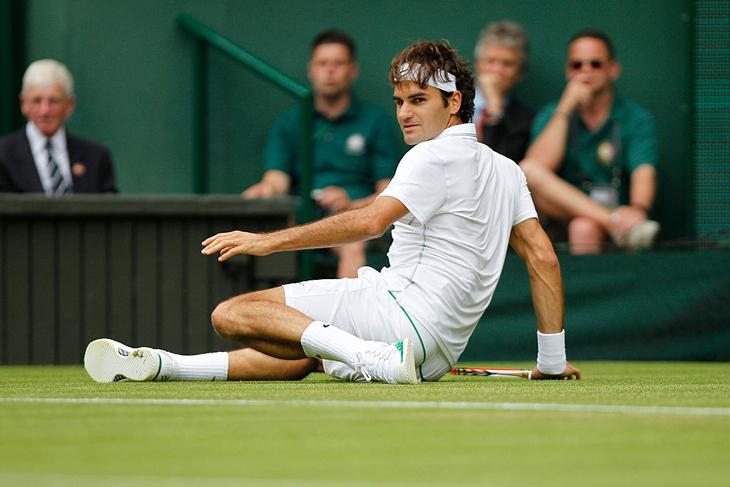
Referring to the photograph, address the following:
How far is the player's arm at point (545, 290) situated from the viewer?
6.68m

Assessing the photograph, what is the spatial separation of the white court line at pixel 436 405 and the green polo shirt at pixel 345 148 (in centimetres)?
557

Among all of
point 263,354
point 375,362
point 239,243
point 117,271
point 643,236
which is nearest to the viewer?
point 239,243

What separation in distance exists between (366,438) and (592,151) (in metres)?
6.94

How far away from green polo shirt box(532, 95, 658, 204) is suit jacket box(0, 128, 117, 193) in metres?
3.00

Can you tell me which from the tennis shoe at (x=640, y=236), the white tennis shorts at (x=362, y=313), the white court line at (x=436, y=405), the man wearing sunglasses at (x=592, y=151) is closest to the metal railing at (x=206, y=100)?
the man wearing sunglasses at (x=592, y=151)

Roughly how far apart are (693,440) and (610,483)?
34.8 inches

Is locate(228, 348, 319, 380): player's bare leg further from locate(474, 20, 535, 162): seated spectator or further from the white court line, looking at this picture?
locate(474, 20, 535, 162): seated spectator

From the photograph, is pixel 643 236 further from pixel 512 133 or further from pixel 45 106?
pixel 45 106

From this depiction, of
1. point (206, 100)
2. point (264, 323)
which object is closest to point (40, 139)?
point (206, 100)

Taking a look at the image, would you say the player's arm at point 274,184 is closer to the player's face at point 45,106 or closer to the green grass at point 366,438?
the player's face at point 45,106

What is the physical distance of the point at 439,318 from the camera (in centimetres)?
631

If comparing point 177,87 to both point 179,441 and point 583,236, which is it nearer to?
point 583,236

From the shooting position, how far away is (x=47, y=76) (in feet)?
34.3

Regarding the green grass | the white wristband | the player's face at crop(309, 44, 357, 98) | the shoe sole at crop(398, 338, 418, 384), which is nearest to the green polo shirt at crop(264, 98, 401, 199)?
the player's face at crop(309, 44, 357, 98)
